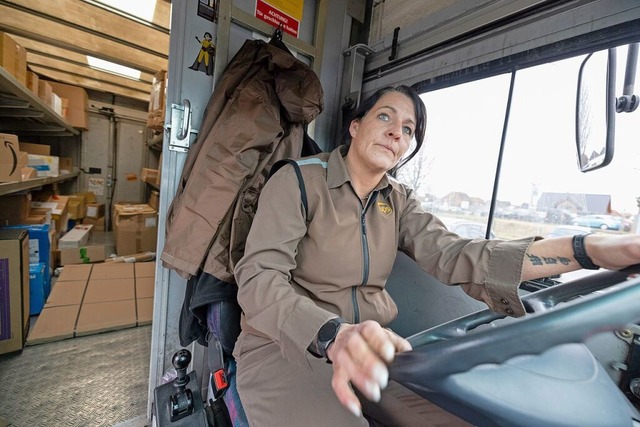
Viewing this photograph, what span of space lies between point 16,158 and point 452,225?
294cm

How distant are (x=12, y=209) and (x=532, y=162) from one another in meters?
4.05

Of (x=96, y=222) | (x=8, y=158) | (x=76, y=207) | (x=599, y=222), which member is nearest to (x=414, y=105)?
(x=599, y=222)

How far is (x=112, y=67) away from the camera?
3.91 metres

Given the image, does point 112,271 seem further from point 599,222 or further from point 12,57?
point 599,222

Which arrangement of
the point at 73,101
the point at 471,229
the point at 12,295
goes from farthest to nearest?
the point at 73,101 < the point at 12,295 < the point at 471,229

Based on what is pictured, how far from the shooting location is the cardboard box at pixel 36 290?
7.96 feet

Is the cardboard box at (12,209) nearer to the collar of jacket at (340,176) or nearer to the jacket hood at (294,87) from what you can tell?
the jacket hood at (294,87)

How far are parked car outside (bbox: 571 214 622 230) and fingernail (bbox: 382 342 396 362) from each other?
1.08m

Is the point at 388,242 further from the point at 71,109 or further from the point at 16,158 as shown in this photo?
the point at 71,109

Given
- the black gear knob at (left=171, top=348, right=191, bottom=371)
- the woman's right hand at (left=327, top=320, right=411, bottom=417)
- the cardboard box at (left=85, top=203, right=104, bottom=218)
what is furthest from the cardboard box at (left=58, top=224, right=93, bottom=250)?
the woman's right hand at (left=327, top=320, right=411, bottom=417)

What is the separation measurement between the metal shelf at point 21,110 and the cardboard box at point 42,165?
45 centimetres

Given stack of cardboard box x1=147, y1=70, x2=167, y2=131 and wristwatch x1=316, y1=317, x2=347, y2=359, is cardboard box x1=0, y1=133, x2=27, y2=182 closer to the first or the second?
stack of cardboard box x1=147, y1=70, x2=167, y2=131

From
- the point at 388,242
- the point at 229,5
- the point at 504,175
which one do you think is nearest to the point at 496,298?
the point at 388,242

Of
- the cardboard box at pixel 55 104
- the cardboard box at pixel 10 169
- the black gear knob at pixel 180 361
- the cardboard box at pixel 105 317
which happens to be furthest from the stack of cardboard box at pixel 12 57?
the black gear knob at pixel 180 361
